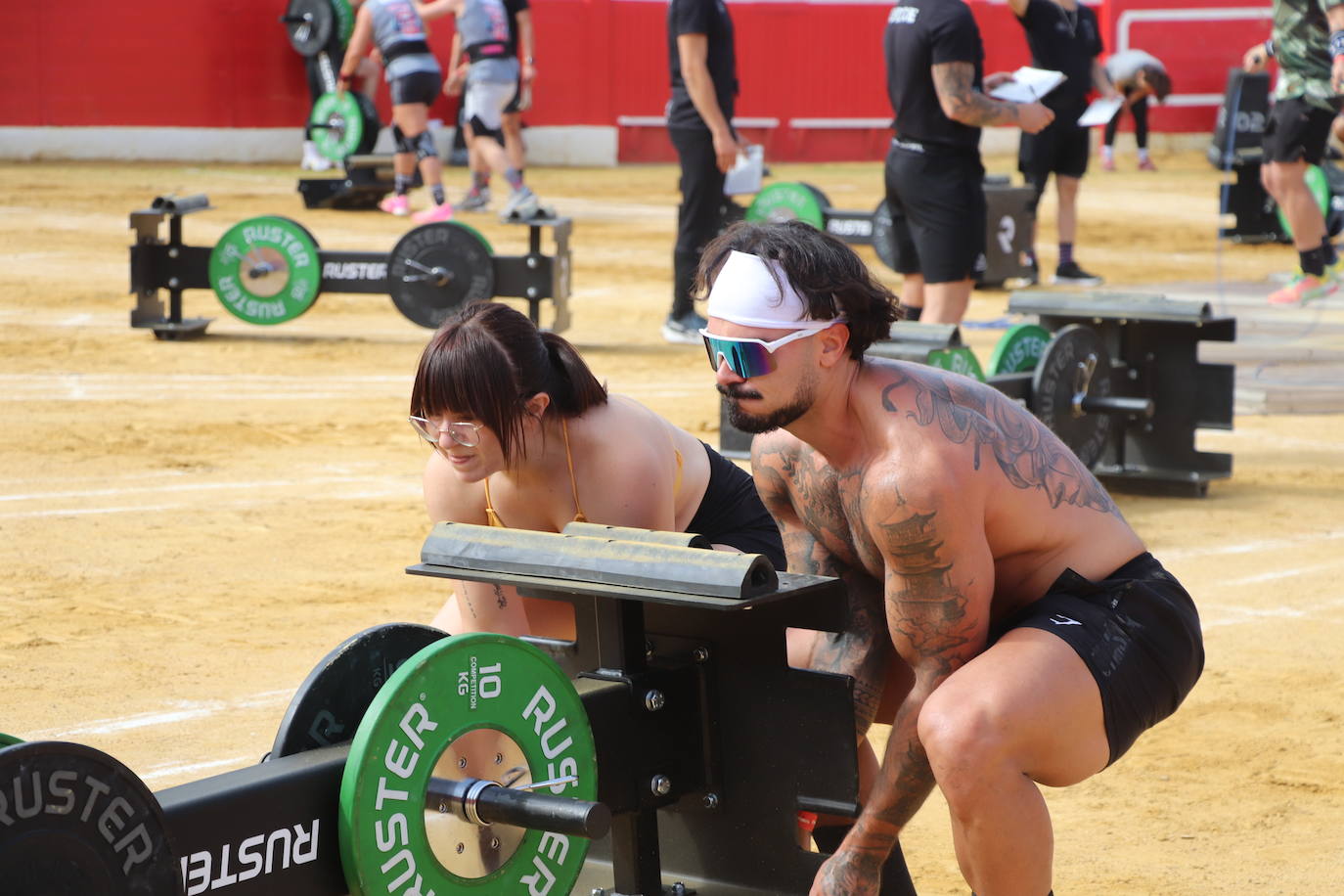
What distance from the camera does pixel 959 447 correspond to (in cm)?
285

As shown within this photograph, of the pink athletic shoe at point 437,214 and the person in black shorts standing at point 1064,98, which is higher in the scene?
the person in black shorts standing at point 1064,98

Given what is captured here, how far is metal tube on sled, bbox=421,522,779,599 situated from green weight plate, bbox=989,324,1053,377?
410 centimetres

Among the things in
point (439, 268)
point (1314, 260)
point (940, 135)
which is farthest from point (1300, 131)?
point (439, 268)

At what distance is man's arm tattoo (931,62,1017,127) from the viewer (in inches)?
284

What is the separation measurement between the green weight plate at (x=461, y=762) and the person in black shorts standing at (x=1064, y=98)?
8.91m

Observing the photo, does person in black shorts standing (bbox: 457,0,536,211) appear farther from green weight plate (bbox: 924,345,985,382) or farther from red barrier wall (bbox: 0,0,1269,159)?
green weight plate (bbox: 924,345,985,382)

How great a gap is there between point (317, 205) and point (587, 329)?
608 cm

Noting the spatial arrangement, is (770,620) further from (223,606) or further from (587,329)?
(587,329)

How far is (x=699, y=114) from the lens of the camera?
9703mm

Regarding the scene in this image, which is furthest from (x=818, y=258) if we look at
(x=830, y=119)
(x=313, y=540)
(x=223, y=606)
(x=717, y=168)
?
(x=830, y=119)

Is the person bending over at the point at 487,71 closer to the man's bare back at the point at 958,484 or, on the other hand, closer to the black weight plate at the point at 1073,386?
the black weight plate at the point at 1073,386

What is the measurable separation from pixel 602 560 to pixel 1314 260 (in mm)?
8557

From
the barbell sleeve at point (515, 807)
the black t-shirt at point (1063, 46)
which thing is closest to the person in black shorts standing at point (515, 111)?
the black t-shirt at point (1063, 46)

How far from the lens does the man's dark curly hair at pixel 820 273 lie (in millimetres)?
2848
